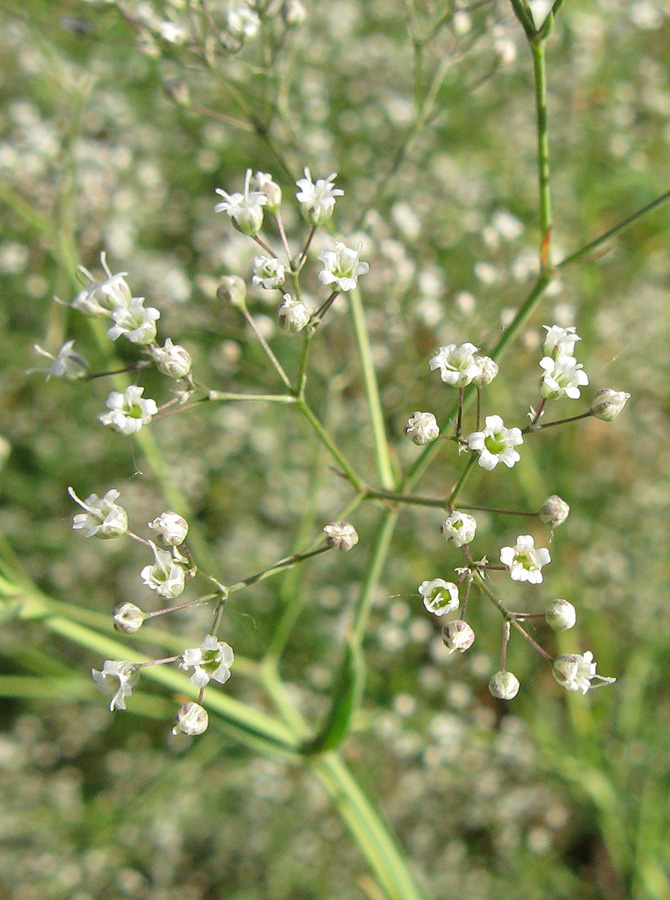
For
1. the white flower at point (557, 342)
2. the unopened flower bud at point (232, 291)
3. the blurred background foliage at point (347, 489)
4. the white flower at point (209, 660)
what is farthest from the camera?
the blurred background foliage at point (347, 489)

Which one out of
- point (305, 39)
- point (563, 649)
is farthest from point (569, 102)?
point (563, 649)

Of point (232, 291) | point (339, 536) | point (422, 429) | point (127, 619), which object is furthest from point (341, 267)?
point (127, 619)

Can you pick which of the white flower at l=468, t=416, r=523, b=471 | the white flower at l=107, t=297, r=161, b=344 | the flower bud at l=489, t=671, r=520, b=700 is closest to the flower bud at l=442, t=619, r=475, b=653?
the flower bud at l=489, t=671, r=520, b=700

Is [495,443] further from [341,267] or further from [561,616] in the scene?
[341,267]

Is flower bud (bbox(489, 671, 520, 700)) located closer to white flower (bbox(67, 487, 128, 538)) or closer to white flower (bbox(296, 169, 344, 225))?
white flower (bbox(67, 487, 128, 538))

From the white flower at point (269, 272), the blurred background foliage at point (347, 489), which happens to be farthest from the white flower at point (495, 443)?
the blurred background foliage at point (347, 489)

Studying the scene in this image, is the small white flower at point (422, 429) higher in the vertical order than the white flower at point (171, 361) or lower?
lower

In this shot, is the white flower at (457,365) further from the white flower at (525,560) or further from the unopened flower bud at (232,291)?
the unopened flower bud at (232,291)
